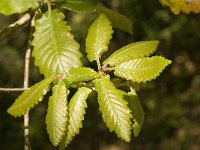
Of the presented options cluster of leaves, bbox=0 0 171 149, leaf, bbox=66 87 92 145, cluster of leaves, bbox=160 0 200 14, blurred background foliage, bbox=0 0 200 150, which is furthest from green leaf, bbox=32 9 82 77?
blurred background foliage, bbox=0 0 200 150

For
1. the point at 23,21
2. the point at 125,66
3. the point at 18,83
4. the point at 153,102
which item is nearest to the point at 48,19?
the point at 23,21

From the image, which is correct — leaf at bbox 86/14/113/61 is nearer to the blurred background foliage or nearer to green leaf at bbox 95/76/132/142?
green leaf at bbox 95/76/132/142

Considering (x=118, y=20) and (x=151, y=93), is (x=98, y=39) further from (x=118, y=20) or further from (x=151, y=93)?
(x=151, y=93)

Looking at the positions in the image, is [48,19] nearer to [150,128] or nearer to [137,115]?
[137,115]

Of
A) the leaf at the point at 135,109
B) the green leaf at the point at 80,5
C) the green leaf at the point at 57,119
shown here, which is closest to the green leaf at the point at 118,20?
the green leaf at the point at 80,5

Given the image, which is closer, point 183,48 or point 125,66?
point 125,66

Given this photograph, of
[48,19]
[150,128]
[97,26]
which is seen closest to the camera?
[97,26]
